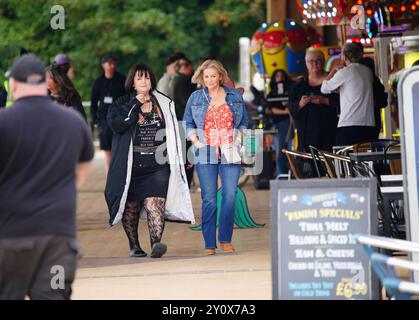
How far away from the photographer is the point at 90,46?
39.2 m

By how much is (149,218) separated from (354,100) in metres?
3.22

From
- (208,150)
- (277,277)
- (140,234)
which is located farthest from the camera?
(140,234)

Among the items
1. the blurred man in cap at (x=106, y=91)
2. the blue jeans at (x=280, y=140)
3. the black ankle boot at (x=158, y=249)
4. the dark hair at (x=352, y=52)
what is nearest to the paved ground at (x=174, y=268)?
the black ankle boot at (x=158, y=249)

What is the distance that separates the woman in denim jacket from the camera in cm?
1264

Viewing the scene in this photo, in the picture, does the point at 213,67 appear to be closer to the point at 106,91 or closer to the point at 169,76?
the point at 169,76

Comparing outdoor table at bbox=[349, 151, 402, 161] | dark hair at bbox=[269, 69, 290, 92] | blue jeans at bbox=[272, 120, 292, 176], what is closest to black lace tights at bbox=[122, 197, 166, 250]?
outdoor table at bbox=[349, 151, 402, 161]

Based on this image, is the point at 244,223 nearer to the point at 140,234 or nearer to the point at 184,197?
the point at 140,234

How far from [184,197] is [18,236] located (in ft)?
18.4

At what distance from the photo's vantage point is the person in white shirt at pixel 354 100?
14742 millimetres

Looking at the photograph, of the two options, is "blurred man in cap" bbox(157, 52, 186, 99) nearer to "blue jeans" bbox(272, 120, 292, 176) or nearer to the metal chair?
"blue jeans" bbox(272, 120, 292, 176)

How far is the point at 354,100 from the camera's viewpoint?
14.7 metres

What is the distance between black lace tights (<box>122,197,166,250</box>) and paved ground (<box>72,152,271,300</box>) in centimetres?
21

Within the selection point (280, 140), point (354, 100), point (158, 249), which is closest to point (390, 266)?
point (158, 249)

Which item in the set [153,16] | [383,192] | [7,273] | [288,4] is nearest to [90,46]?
[153,16]
